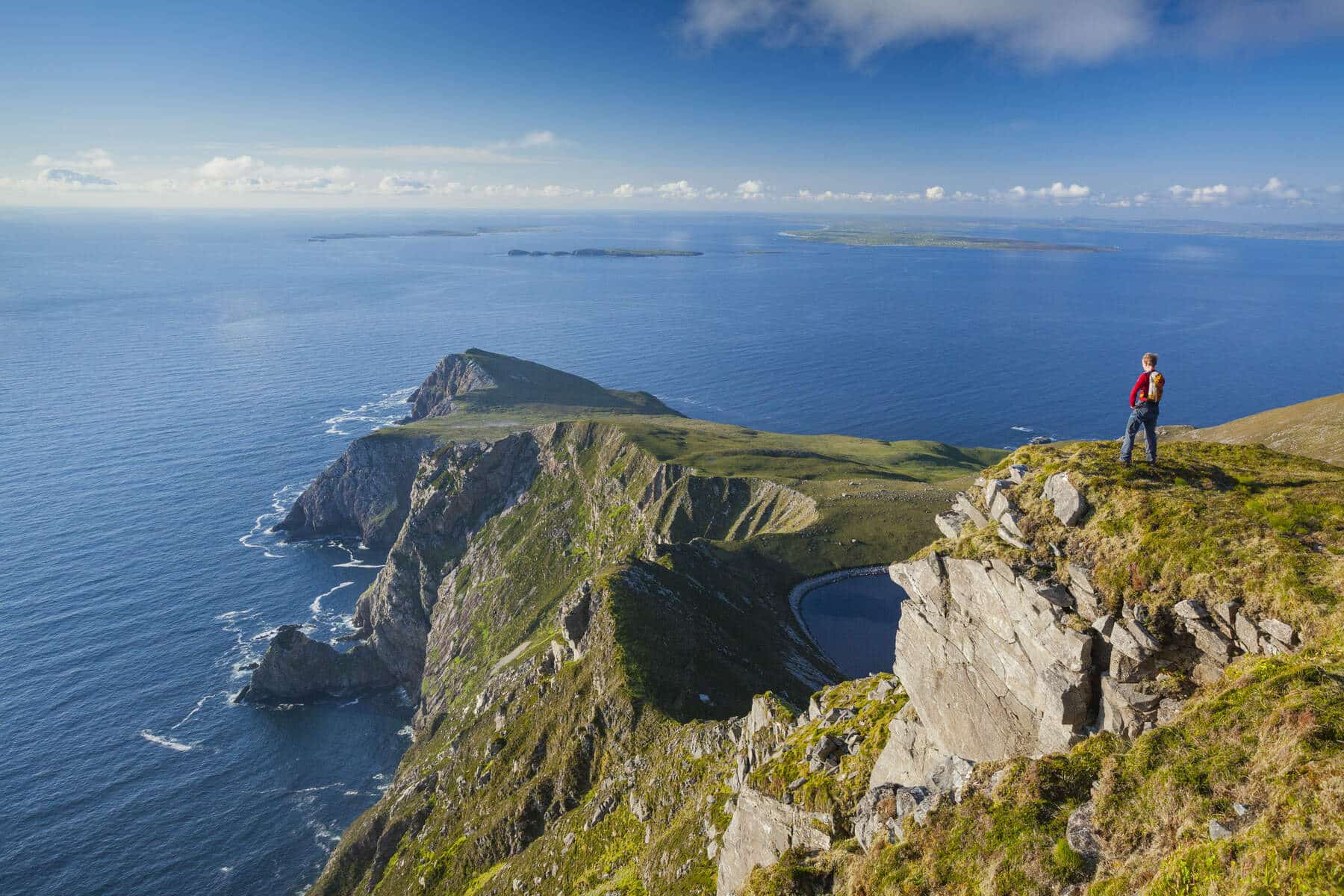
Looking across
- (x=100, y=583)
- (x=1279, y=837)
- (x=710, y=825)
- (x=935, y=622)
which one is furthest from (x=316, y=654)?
(x=1279, y=837)

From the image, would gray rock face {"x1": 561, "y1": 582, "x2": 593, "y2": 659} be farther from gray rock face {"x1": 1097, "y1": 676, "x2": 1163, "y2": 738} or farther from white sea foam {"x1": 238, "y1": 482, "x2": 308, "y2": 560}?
white sea foam {"x1": 238, "y1": 482, "x2": 308, "y2": 560}

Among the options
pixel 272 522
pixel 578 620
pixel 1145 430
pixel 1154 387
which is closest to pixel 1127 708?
pixel 1154 387

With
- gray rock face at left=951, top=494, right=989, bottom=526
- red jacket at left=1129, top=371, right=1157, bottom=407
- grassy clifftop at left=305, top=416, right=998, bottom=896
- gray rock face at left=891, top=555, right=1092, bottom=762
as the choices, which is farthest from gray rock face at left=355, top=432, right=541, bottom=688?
red jacket at left=1129, top=371, right=1157, bottom=407

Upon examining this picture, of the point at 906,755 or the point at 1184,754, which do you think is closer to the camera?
the point at 1184,754

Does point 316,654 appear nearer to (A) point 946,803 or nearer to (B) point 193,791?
(B) point 193,791

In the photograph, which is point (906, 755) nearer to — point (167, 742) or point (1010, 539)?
point (1010, 539)

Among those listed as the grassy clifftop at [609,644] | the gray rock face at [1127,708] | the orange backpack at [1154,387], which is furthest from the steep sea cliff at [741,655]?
the orange backpack at [1154,387]

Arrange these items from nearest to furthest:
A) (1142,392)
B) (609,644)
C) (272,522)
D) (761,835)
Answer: (1142,392)
(761,835)
(609,644)
(272,522)
